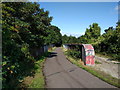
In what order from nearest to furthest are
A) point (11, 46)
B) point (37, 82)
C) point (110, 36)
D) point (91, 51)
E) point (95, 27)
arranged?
point (11, 46) → point (37, 82) → point (91, 51) → point (110, 36) → point (95, 27)

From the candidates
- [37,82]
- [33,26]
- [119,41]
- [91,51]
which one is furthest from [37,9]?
[119,41]

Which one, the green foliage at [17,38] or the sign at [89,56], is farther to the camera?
the sign at [89,56]

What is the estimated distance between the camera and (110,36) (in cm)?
2303

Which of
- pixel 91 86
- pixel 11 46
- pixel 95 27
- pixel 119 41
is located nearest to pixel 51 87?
pixel 91 86

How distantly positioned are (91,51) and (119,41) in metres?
9.71

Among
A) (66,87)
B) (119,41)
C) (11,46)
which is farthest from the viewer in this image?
(119,41)

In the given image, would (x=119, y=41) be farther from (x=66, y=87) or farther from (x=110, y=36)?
(x=66, y=87)

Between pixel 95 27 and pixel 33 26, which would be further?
pixel 95 27

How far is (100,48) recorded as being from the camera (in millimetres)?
26438

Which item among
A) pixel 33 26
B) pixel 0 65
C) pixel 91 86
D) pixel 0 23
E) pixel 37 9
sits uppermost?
pixel 37 9

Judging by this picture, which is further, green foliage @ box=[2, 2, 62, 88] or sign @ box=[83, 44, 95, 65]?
sign @ box=[83, 44, 95, 65]

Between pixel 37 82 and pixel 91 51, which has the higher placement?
pixel 91 51

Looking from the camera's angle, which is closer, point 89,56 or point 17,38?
point 17,38

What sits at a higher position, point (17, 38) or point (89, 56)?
point (17, 38)
